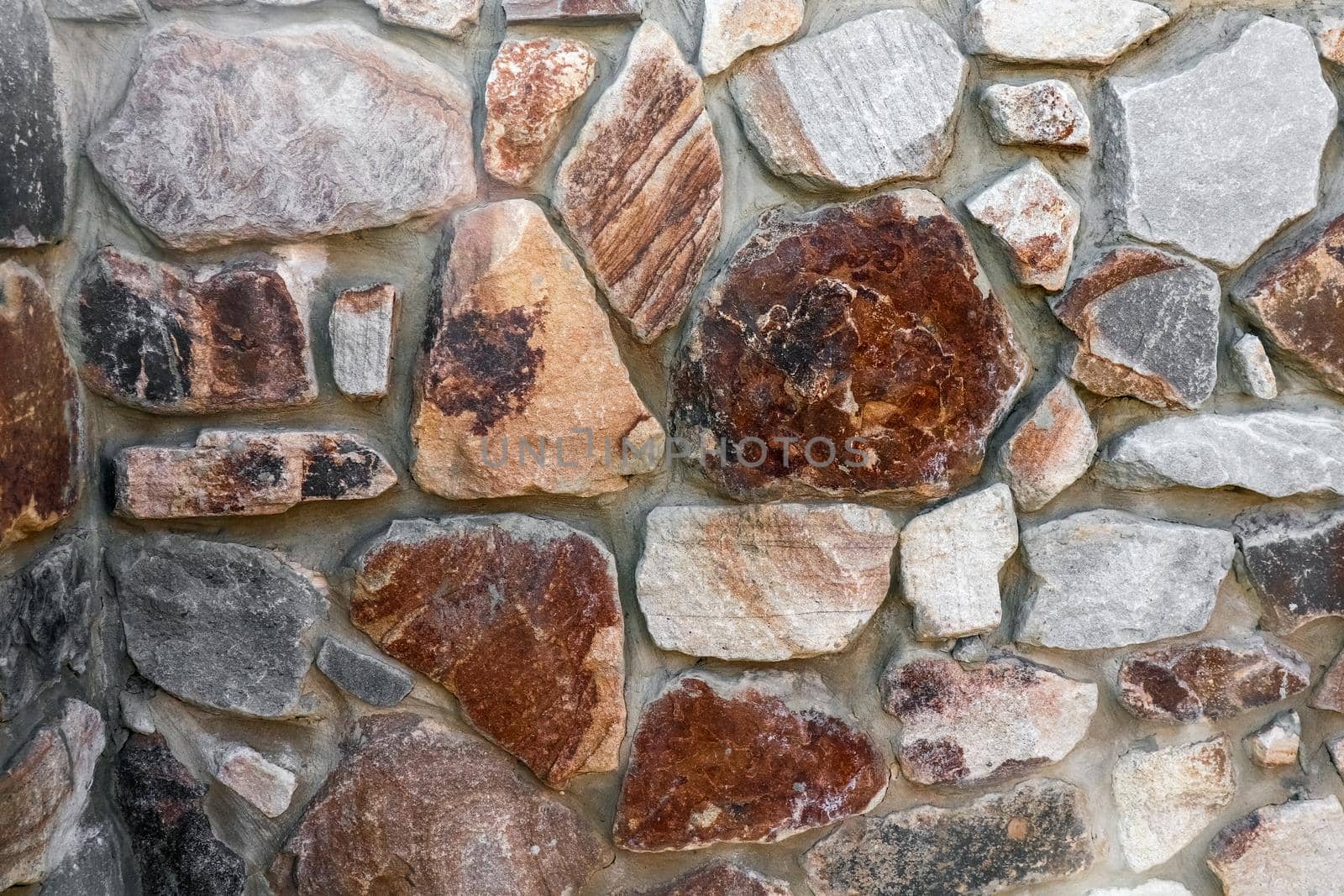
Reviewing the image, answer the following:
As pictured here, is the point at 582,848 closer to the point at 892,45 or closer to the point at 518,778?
the point at 518,778

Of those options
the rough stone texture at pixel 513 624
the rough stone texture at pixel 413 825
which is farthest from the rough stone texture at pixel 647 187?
the rough stone texture at pixel 413 825

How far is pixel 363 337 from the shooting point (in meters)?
0.95

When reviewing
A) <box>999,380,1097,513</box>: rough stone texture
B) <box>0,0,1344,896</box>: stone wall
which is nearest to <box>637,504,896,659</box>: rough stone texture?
<box>0,0,1344,896</box>: stone wall

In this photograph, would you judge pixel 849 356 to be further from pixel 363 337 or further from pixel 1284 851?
pixel 1284 851

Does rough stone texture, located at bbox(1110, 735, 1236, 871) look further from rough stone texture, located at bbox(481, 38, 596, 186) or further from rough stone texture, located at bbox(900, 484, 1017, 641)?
rough stone texture, located at bbox(481, 38, 596, 186)

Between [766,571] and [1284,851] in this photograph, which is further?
[1284,851]

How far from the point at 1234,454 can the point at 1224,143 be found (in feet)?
1.00

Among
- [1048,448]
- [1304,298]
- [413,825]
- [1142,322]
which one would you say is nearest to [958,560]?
[1048,448]

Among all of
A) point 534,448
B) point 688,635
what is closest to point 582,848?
point 688,635

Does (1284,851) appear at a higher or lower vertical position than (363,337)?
lower

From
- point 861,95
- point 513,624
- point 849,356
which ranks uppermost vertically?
point 861,95

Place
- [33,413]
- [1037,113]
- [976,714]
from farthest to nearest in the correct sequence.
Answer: [976,714] < [1037,113] < [33,413]

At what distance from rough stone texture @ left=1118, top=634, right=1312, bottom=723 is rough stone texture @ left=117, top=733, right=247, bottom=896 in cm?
95

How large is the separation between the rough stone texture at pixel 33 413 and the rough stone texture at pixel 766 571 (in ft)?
1.74
